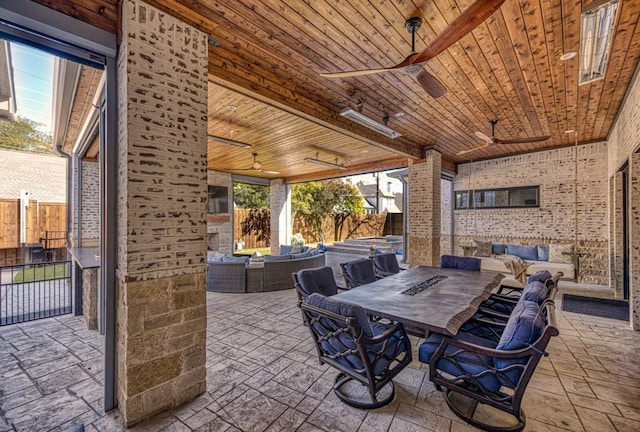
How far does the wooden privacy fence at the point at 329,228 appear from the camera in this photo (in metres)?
13.9

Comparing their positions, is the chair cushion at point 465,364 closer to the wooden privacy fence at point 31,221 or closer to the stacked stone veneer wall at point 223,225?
the stacked stone veneer wall at point 223,225

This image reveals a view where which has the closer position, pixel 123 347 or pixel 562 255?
pixel 123 347

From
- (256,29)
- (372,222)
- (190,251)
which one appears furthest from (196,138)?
(372,222)

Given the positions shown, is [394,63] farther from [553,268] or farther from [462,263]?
[553,268]

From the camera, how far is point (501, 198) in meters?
8.00

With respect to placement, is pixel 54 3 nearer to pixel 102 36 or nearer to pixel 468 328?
pixel 102 36

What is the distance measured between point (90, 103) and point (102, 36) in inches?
88.9

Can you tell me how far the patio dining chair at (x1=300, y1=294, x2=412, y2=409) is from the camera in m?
2.01

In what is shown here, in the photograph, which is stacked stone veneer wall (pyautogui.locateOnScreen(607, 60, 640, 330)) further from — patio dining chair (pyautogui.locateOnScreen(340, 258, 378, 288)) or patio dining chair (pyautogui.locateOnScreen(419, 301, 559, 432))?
patio dining chair (pyautogui.locateOnScreen(340, 258, 378, 288))

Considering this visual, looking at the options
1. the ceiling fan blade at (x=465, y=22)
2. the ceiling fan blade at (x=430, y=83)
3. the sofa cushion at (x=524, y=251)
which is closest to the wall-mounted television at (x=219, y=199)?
the ceiling fan blade at (x=430, y=83)

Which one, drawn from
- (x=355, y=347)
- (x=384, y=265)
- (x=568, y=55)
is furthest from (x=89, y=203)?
(x=568, y=55)

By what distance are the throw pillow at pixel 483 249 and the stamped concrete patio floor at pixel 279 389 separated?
13.3 feet

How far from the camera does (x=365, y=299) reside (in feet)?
9.25

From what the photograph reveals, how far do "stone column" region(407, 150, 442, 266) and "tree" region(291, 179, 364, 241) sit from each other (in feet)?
29.4
